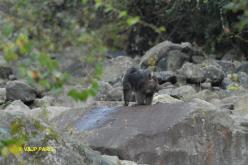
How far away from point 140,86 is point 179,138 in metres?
3.33

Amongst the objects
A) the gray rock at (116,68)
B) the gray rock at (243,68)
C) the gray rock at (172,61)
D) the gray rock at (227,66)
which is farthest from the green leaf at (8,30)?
the gray rock at (172,61)

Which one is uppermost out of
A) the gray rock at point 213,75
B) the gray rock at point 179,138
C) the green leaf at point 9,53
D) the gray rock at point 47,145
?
the green leaf at point 9,53

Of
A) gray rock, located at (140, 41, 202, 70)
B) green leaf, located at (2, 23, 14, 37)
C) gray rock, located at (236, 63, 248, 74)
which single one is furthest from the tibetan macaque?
gray rock, located at (140, 41, 202, 70)

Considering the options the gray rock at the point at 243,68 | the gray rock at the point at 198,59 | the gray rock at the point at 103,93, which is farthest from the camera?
the gray rock at the point at 198,59

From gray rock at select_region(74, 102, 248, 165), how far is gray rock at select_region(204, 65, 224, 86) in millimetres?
10100

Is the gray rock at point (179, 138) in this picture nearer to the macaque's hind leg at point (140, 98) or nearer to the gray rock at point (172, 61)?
the macaque's hind leg at point (140, 98)

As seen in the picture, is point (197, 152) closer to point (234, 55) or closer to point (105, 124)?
point (105, 124)

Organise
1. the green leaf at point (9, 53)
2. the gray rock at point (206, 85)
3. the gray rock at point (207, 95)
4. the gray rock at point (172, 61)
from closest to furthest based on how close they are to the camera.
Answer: the green leaf at point (9, 53) < the gray rock at point (207, 95) < the gray rock at point (206, 85) < the gray rock at point (172, 61)

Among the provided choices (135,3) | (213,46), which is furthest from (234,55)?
(135,3)

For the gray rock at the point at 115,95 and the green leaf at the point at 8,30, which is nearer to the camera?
the green leaf at the point at 8,30

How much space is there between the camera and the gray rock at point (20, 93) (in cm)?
2009

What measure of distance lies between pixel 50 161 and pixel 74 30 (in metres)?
4.21

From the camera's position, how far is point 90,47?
12.9ft

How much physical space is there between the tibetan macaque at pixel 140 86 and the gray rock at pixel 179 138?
214 centimetres
